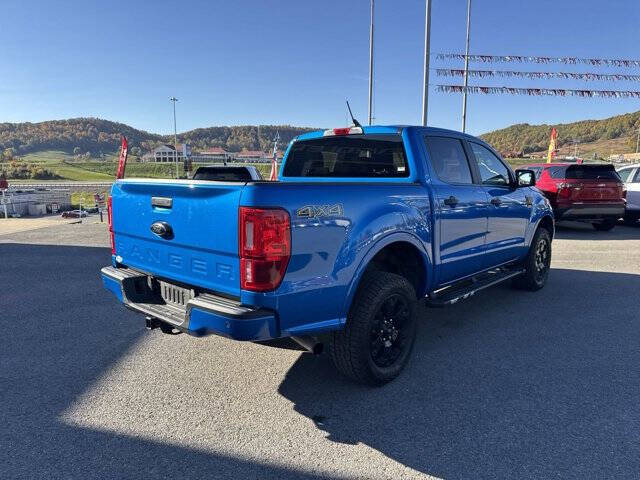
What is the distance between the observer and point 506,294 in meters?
5.92

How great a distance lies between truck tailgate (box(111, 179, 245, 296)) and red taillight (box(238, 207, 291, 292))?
70 millimetres

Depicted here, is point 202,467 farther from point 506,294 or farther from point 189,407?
point 506,294

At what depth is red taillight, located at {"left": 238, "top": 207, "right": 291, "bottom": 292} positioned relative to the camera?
2.54m

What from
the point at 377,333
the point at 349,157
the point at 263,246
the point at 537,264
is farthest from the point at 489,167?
the point at 263,246

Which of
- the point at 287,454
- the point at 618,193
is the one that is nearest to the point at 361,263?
the point at 287,454

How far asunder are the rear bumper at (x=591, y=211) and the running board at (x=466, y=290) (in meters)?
6.60

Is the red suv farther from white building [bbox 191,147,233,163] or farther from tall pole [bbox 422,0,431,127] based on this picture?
white building [bbox 191,147,233,163]

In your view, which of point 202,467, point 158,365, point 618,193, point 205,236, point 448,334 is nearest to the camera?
point 202,467

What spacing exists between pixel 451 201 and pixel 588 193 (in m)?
8.71

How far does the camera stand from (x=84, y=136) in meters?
150

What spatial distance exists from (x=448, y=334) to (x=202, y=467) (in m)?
2.79

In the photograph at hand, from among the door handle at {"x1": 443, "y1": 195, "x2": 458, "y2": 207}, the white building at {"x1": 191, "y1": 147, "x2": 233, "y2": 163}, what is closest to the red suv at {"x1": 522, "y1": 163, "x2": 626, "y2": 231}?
the door handle at {"x1": 443, "y1": 195, "x2": 458, "y2": 207}

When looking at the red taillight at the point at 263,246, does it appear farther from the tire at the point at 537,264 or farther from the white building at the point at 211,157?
the white building at the point at 211,157

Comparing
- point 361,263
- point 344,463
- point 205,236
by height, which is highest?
point 205,236
